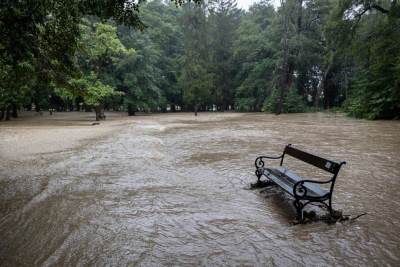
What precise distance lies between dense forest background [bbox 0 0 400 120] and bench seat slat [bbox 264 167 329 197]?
393 cm

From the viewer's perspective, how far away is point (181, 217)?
15.4 ft

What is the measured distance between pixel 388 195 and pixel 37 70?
27.3 feet

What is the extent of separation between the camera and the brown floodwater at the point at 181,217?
138 inches

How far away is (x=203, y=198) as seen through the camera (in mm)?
5605

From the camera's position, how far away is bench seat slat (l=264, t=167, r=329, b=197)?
15.2ft

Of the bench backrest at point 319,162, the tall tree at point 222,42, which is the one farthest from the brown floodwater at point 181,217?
the tall tree at point 222,42

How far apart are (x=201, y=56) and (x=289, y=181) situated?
4319 cm

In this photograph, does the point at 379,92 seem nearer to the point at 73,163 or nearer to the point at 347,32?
the point at 347,32

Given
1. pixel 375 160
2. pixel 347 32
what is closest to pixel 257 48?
pixel 347 32

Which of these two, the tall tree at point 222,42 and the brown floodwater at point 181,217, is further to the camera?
the tall tree at point 222,42

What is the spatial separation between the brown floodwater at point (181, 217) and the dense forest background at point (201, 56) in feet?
Result: 8.96

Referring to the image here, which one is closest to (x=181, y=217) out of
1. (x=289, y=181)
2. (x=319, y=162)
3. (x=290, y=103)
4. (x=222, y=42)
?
(x=289, y=181)

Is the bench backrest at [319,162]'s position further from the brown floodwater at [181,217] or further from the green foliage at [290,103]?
the green foliage at [290,103]

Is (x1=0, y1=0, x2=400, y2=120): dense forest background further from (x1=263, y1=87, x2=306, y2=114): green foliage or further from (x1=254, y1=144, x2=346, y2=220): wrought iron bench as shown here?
(x1=254, y1=144, x2=346, y2=220): wrought iron bench
